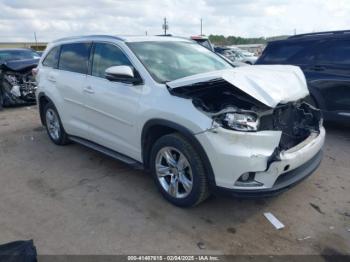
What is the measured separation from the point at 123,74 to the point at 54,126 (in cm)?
282

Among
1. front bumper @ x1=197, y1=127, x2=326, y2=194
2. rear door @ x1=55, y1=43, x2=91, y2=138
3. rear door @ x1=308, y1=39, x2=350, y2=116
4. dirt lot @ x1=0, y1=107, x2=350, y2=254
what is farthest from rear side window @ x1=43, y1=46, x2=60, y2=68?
rear door @ x1=308, y1=39, x2=350, y2=116

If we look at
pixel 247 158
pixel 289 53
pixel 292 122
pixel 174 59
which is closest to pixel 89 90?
pixel 174 59

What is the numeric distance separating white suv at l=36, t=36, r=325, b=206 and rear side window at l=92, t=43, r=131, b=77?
1 cm

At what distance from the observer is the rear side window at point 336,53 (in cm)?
613

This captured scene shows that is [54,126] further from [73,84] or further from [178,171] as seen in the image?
[178,171]

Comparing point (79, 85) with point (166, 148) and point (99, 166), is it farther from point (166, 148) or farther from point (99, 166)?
point (166, 148)

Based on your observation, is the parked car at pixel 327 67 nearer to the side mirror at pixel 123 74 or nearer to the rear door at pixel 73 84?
the side mirror at pixel 123 74

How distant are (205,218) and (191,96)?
4.24 ft

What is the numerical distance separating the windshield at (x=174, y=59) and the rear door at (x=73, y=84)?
3.56 ft

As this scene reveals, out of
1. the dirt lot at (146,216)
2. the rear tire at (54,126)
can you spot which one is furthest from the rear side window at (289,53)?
the rear tire at (54,126)

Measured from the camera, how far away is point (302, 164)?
11.6 ft

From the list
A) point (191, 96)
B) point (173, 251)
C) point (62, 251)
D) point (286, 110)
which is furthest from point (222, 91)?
point (62, 251)

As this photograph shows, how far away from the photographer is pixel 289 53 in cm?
697

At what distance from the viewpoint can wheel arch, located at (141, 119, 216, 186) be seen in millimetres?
3315
